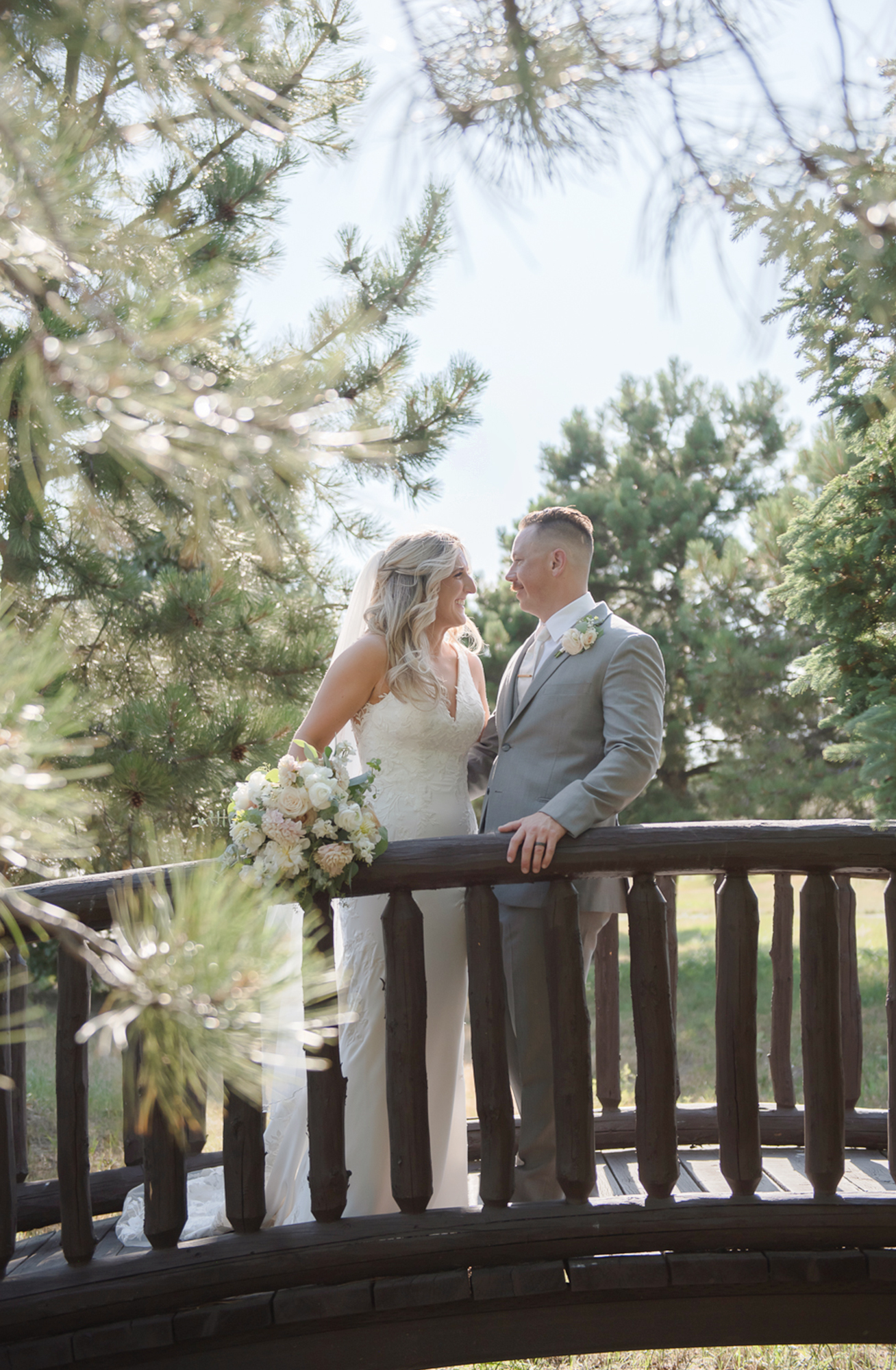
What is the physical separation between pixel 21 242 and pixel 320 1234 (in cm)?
225

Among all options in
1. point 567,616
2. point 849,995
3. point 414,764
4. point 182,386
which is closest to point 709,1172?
point 849,995

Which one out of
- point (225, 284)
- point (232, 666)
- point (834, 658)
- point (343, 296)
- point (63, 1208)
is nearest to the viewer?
point (225, 284)

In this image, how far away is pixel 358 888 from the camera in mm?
2449

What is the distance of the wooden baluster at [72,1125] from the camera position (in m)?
2.34

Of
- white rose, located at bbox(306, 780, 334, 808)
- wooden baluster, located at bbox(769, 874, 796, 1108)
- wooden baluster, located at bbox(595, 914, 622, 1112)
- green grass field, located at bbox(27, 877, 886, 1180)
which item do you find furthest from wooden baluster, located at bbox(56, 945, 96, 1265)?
green grass field, located at bbox(27, 877, 886, 1180)

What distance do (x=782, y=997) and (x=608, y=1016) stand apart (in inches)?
27.9

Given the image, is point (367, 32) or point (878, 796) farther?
point (367, 32)

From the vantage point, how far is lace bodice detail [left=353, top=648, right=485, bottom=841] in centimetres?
303

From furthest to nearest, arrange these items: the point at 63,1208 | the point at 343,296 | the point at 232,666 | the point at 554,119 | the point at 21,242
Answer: the point at 232,666 → the point at 343,296 → the point at 63,1208 → the point at 554,119 → the point at 21,242

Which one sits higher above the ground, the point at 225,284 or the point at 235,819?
the point at 225,284

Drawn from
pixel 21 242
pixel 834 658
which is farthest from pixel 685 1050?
pixel 21 242

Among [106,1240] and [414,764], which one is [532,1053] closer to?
[414,764]

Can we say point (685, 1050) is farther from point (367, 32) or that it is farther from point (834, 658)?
point (367, 32)

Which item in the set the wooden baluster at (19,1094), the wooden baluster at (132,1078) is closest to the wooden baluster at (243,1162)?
the wooden baluster at (132,1078)
